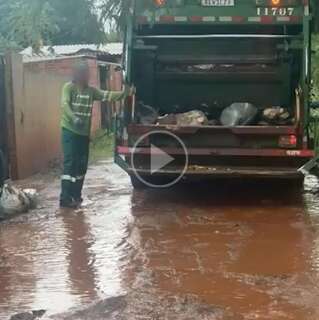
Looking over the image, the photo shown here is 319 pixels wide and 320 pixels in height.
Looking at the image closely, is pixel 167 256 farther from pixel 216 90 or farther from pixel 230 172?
pixel 216 90

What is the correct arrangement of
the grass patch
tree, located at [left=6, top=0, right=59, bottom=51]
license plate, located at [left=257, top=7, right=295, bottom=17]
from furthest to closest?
the grass patch
license plate, located at [left=257, top=7, right=295, bottom=17]
tree, located at [left=6, top=0, right=59, bottom=51]


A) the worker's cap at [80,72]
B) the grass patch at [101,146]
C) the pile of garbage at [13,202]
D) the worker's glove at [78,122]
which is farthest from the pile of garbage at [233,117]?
the grass patch at [101,146]

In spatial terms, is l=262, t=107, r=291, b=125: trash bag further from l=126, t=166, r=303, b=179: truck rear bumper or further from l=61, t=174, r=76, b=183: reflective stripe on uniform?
l=61, t=174, r=76, b=183: reflective stripe on uniform

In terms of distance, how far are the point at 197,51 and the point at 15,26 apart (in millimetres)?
2507

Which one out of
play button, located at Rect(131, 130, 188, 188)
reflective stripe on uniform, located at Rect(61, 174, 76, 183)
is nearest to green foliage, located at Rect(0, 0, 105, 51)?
play button, located at Rect(131, 130, 188, 188)

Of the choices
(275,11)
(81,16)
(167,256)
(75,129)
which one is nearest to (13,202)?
(75,129)

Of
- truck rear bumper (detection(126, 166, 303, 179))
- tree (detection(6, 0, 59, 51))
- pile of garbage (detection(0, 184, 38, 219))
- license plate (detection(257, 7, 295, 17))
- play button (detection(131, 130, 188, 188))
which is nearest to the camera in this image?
tree (detection(6, 0, 59, 51))

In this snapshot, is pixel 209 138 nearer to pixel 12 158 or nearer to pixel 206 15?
pixel 206 15

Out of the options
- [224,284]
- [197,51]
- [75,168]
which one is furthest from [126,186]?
[224,284]

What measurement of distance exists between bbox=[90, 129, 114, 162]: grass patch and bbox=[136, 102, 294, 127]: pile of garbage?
388cm

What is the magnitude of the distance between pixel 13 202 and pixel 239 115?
2937mm

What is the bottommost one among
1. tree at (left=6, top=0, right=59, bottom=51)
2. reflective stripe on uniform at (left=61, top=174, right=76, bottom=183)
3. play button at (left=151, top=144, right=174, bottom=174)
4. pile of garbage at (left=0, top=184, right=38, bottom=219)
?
pile of garbage at (left=0, top=184, right=38, bottom=219)

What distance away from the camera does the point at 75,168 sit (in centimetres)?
873

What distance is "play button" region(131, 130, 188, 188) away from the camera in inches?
337
